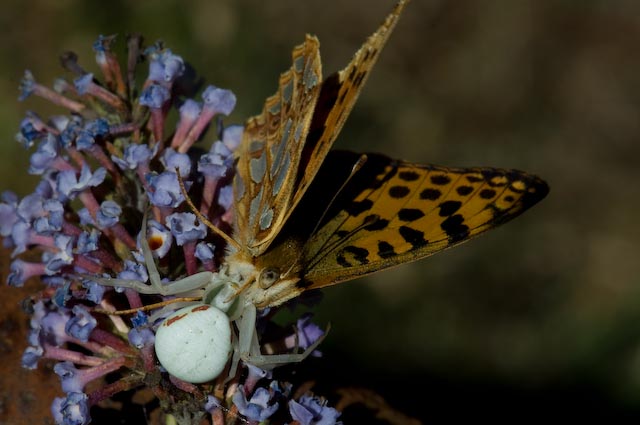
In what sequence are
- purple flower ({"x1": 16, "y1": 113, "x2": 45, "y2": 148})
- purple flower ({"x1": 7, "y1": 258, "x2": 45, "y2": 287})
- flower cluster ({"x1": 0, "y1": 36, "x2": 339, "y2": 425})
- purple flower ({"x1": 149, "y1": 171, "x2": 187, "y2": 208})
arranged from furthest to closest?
purple flower ({"x1": 16, "y1": 113, "x2": 45, "y2": 148}) < purple flower ({"x1": 7, "y1": 258, "x2": 45, "y2": 287}) < purple flower ({"x1": 149, "y1": 171, "x2": 187, "y2": 208}) < flower cluster ({"x1": 0, "y1": 36, "x2": 339, "y2": 425})

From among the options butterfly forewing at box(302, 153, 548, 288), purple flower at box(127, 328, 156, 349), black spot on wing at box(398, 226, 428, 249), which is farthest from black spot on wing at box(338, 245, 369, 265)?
purple flower at box(127, 328, 156, 349)

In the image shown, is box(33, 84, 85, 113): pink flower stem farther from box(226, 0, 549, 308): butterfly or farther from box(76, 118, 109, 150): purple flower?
box(226, 0, 549, 308): butterfly

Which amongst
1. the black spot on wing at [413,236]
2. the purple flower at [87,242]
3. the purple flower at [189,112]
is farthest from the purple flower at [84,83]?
the black spot on wing at [413,236]

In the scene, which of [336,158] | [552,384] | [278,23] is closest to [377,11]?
[278,23]

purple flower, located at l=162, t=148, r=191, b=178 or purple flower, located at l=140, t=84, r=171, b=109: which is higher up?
purple flower, located at l=140, t=84, r=171, b=109

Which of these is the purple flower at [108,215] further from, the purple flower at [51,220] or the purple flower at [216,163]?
the purple flower at [216,163]

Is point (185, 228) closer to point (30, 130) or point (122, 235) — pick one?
point (122, 235)

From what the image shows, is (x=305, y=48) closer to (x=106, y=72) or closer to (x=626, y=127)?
(x=106, y=72)

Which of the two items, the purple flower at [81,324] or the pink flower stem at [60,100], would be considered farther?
the pink flower stem at [60,100]

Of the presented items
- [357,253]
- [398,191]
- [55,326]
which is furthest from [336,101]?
[55,326]
